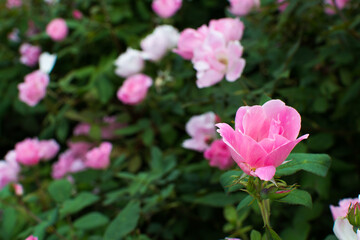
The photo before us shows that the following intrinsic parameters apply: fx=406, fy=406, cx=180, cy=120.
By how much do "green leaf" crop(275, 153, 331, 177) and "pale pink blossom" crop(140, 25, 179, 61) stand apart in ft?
3.07

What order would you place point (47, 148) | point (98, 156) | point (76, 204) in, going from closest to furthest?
point (76, 204), point (98, 156), point (47, 148)

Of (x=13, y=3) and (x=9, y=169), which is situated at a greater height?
(x=13, y=3)

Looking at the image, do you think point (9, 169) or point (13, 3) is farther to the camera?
point (13, 3)

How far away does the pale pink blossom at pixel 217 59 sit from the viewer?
976mm

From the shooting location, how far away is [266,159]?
0.54 m

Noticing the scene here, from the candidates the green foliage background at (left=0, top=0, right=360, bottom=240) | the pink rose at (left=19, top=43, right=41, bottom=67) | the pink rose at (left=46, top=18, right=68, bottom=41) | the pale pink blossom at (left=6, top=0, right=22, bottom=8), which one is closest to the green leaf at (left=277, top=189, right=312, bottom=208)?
the green foliage background at (left=0, top=0, right=360, bottom=240)

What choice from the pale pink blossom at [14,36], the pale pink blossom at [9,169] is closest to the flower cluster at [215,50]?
the pale pink blossom at [9,169]

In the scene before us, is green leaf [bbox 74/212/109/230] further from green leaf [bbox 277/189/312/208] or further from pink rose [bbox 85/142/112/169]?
green leaf [bbox 277/189/312/208]

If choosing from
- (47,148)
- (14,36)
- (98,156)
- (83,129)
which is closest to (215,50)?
(98,156)

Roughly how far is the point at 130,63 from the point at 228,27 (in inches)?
26.5

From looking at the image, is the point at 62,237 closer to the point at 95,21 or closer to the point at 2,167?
the point at 2,167

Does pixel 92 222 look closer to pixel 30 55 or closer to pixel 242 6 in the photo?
pixel 242 6

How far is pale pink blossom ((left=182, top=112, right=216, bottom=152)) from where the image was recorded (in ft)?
4.23

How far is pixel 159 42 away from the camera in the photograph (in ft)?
4.94
